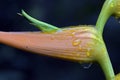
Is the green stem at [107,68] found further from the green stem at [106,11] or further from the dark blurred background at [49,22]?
the dark blurred background at [49,22]

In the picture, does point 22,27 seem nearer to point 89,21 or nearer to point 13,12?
point 13,12

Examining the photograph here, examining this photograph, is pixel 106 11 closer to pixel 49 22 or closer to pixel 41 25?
pixel 41 25

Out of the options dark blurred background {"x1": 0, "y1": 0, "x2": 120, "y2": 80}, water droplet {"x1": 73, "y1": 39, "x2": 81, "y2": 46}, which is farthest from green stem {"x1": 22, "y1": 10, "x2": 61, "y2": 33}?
dark blurred background {"x1": 0, "y1": 0, "x2": 120, "y2": 80}

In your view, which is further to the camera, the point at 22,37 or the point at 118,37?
the point at 118,37

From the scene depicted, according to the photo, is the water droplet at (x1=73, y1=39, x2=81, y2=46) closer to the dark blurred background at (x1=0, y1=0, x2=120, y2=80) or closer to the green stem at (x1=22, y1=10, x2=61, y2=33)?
the green stem at (x1=22, y1=10, x2=61, y2=33)

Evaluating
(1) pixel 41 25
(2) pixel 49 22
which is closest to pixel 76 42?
(1) pixel 41 25

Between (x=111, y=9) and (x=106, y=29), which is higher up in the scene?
(x=111, y=9)

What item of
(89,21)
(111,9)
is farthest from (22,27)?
(111,9)

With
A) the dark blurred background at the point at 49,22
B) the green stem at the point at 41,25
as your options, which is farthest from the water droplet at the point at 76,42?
the dark blurred background at the point at 49,22
